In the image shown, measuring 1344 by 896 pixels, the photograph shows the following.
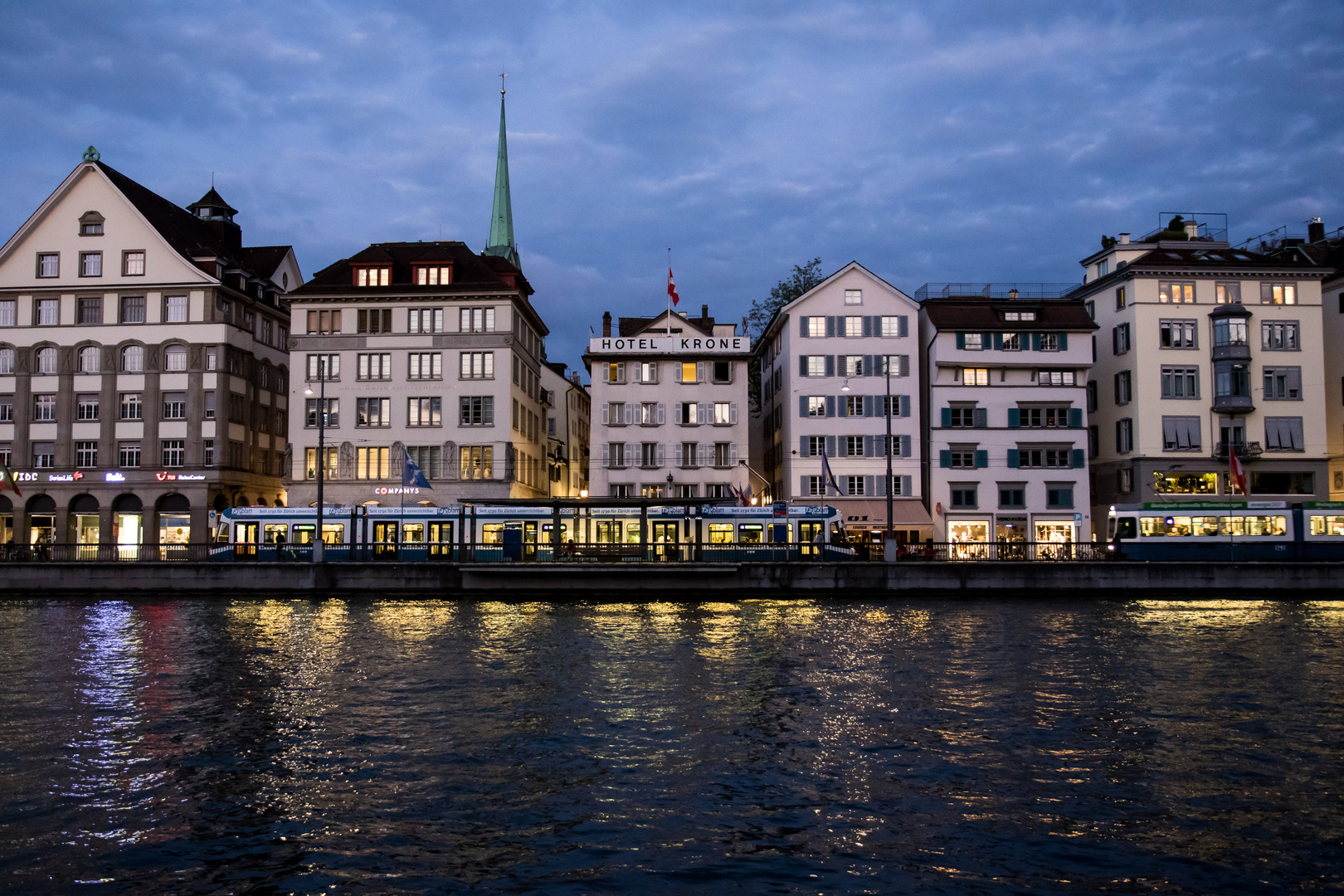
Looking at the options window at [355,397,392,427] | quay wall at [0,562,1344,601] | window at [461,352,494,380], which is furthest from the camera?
window at [461,352,494,380]

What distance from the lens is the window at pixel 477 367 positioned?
67.4 meters

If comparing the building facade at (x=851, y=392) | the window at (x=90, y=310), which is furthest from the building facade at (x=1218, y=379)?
the window at (x=90, y=310)

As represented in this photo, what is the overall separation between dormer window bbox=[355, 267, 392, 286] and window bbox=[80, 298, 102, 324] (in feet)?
56.7

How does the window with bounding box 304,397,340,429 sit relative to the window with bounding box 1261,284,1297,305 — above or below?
below

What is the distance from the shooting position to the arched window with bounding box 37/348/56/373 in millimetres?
67750

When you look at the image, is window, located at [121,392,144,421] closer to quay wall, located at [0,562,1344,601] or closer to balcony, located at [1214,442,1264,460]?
quay wall, located at [0,562,1344,601]

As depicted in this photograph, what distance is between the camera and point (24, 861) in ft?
39.8

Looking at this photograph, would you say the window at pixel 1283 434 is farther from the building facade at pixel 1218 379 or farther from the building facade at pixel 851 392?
the building facade at pixel 851 392

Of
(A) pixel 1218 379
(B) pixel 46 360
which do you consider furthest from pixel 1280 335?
(B) pixel 46 360

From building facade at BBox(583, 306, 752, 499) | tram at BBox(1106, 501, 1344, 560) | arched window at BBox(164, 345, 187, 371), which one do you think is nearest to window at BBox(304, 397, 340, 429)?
arched window at BBox(164, 345, 187, 371)

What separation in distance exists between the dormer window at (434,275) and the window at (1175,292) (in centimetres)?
4724

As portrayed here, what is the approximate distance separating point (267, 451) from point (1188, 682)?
215ft

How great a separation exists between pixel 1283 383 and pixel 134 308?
3015 inches

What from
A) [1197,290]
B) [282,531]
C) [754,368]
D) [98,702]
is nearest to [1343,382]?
[1197,290]
